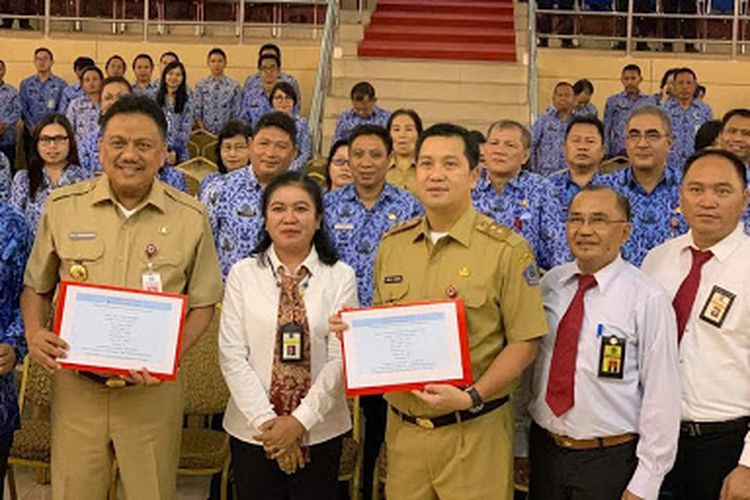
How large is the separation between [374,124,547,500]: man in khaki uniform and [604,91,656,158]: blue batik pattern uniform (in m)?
7.47

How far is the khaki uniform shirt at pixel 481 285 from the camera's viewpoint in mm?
3041

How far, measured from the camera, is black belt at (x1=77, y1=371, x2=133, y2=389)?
305cm

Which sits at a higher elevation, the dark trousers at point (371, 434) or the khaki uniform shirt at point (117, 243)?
the khaki uniform shirt at point (117, 243)

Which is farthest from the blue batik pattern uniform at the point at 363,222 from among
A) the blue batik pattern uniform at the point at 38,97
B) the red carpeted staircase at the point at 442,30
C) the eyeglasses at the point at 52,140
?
the red carpeted staircase at the point at 442,30

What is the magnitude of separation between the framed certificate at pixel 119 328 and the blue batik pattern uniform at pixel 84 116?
6.11 meters

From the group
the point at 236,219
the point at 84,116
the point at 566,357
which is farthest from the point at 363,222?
the point at 84,116

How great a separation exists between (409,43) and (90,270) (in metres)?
9.50

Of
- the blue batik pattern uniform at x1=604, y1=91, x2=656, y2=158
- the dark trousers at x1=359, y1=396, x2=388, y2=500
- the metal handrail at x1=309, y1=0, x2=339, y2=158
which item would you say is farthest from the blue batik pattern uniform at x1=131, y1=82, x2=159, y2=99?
the dark trousers at x1=359, y1=396, x2=388, y2=500

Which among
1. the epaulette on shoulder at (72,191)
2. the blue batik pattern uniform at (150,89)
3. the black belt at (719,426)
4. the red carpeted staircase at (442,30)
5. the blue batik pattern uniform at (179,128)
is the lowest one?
the black belt at (719,426)

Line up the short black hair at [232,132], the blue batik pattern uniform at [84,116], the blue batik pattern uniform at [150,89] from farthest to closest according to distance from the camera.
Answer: the blue batik pattern uniform at [150,89]
the blue batik pattern uniform at [84,116]
the short black hair at [232,132]

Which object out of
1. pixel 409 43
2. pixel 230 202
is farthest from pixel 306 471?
pixel 409 43

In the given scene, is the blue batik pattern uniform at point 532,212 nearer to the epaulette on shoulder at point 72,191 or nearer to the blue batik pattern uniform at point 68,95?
the epaulette on shoulder at point 72,191

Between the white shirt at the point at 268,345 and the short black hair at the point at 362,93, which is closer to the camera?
the white shirt at the point at 268,345

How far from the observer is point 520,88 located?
37.1 ft
